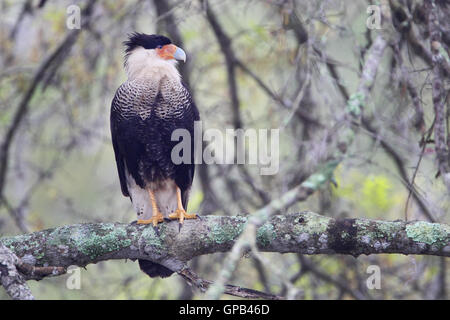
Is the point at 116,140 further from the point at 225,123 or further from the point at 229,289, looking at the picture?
the point at 229,289

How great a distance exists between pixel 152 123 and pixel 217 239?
1.26 metres

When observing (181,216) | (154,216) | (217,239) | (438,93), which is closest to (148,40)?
(154,216)

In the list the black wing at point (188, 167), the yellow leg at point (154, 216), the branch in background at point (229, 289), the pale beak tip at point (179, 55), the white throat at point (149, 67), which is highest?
the pale beak tip at point (179, 55)

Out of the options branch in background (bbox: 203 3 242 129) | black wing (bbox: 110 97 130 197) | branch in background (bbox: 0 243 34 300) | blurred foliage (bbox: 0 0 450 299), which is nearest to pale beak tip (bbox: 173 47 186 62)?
blurred foliage (bbox: 0 0 450 299)

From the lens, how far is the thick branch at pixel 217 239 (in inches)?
118

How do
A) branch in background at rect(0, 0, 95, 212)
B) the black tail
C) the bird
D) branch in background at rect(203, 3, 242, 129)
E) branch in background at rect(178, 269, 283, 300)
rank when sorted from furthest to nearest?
1. branch in background at rect(203, 3, 242, 129)
2. branch in background at rect(0, 0, 95, 212)
3. the bird
4. the black tail
5. branch in background at rect(178, 269, 283, 300)

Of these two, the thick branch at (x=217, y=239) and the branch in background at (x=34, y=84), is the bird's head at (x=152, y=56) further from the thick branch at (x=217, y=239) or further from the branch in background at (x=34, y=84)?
the thick branch at (x=217, y=239)

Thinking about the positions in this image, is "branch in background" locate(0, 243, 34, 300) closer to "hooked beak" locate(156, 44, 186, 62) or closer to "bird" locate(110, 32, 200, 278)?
"bird" locate(110, 32, 200, 278)

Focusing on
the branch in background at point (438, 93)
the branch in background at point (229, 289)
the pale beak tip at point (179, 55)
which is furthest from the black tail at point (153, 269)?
the branch in background at point (438, 93)

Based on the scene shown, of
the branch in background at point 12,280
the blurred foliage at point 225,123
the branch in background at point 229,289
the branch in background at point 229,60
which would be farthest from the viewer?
the branch in background at point 229,60

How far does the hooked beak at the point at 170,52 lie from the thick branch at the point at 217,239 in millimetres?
1481

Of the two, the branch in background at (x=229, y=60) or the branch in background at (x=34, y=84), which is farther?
the branch in background at (x=229, y=60)

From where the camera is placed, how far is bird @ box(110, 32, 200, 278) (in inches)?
164

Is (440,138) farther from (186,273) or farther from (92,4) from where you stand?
(92,4)
